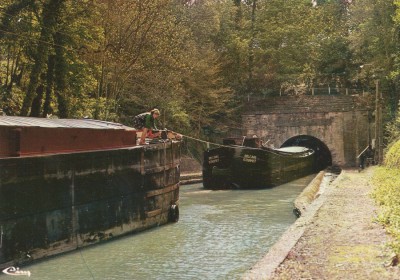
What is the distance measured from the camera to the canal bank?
5.89m

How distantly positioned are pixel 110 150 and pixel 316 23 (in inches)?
1454

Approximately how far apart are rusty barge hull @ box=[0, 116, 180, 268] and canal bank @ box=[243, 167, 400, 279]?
3.93 meters

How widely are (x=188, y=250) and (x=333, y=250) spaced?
3.43 m

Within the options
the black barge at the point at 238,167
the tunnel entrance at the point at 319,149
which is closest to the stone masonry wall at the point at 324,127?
the tunnel entrance at the point at 319,149

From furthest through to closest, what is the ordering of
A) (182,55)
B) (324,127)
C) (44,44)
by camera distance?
(324,127) → (182,55) → (44,44)

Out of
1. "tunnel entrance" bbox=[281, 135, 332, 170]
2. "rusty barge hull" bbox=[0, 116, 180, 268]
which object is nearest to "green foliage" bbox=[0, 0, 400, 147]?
"tunnel entrance" bbox=[281, 135, 332, 170]

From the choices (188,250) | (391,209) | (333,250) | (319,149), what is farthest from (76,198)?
A: (319,149)

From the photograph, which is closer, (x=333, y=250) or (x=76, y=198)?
(x=333, y=250)

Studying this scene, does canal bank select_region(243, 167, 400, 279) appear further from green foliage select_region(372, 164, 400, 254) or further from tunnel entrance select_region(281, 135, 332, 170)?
tunnel entrance select_region(281, 135, 332, 170)

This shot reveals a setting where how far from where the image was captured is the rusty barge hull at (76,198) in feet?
26.0

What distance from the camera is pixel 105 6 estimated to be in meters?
20.2

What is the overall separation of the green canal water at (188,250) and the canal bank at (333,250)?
3.31ft

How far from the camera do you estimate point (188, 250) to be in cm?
963

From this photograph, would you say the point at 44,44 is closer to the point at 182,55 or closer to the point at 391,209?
the point at 182,55
